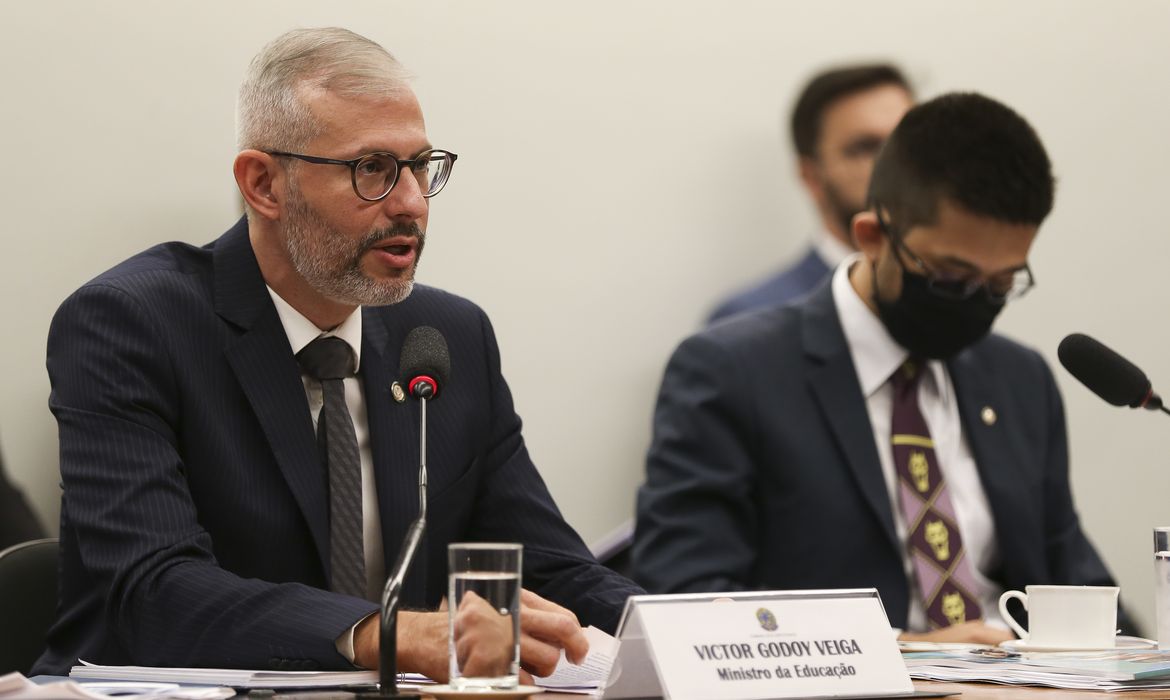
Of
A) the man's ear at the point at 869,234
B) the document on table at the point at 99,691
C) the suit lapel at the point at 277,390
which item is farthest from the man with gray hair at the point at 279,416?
the man's ear at the point at 869,234

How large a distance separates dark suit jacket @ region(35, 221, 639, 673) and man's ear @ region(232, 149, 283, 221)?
5 cm

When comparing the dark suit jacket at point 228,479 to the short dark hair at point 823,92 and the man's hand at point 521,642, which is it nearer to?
the man's hand at point 521,642

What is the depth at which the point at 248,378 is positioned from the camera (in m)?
2.00

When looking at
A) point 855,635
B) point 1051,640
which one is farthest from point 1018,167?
point 855,635

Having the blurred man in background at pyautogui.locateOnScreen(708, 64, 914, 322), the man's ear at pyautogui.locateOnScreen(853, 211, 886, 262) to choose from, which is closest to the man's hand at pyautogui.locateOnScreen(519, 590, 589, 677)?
the man's ear at pyautogui.locateOnScreen(853, 211, 886, 262)

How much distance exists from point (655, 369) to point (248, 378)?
2.19 m

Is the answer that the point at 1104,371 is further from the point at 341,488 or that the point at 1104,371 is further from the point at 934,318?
the point at 341,488

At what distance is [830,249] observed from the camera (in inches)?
168

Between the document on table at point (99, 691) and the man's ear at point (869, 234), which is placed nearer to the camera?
the document on table at point (99, 691)

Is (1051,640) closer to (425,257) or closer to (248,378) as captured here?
(248,378)

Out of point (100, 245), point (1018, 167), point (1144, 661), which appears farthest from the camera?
point (100, 245)

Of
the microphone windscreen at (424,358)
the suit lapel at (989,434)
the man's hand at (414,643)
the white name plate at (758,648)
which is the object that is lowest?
the suit lapel at (989,434)

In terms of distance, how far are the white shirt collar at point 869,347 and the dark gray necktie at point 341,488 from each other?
3.82ft

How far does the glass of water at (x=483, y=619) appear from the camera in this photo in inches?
54.4
